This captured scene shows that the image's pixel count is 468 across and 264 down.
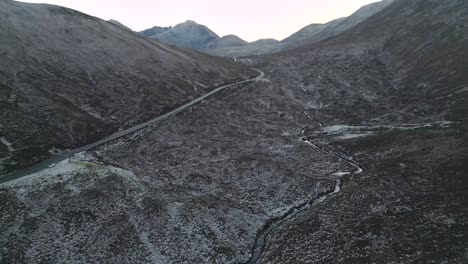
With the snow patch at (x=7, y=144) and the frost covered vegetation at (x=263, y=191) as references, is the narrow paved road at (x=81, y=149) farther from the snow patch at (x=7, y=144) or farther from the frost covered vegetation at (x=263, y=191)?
the snow patch at (x=7, y=144)

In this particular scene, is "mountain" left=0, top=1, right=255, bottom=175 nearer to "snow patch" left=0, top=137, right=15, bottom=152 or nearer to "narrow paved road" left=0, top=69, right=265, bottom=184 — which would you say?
"snow patch" left=0, top=137, right=15, bottom=152

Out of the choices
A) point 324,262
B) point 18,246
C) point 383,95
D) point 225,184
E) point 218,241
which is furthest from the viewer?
point 383,95

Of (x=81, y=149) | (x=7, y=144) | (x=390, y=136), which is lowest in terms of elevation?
(x=390, y=136)

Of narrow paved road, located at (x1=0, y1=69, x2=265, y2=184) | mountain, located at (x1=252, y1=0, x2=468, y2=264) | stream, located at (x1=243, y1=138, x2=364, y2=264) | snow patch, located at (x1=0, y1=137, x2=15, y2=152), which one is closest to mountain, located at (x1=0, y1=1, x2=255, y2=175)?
snow patch, located at (x1=0, y1=137, x2=15, y2=152)

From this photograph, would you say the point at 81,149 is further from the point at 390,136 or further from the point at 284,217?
the point at 390,136

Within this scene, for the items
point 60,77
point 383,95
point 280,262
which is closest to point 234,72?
point 383,95

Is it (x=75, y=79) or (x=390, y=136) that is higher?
(x=75, y=79)

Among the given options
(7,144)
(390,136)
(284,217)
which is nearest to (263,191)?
(284,217)

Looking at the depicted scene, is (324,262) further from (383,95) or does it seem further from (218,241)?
(383,95)

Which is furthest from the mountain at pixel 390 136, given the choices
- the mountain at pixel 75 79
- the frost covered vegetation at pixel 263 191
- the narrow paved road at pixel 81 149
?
the mountain at pixel 75 79
